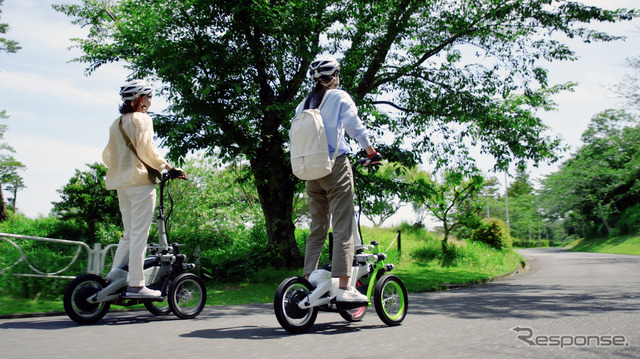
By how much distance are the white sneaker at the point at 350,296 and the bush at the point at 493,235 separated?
2072 cm

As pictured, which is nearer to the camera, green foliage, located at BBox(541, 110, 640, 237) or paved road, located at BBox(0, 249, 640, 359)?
paved road, located at BBox(0, 249, 640, 359)

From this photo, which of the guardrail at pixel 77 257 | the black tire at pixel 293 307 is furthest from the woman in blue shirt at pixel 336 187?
the guardrail at pixel 77 257

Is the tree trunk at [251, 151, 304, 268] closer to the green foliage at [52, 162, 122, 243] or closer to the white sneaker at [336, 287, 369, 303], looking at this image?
the white sneaker at [336, 287, 369, 303]

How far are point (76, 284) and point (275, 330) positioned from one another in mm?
1833

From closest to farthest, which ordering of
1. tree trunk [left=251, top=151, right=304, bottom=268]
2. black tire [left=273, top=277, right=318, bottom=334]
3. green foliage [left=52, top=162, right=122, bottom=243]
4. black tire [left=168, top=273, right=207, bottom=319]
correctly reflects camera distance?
black tire [left=273, top=277, right=318, bottom=334] < black tire [left=168, top=273, right=207, bottom=319] < tree trunk [left=251, top=151, right=304, bottom=268] < green foliage [left=52, top=162, right=122, bottom=243]

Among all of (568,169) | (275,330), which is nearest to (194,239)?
(275,330)

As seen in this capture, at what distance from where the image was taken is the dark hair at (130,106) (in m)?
4.81

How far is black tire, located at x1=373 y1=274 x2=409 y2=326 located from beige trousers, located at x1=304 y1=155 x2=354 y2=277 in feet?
1.45

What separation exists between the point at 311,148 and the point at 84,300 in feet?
Result: 8.10

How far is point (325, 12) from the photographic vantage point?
10828mm

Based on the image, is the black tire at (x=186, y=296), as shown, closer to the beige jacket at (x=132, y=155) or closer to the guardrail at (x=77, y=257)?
the beige jacket at (x=132, y=155)

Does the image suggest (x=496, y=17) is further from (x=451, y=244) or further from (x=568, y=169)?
(x=568, y=169)

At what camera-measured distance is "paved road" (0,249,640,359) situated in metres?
3.23

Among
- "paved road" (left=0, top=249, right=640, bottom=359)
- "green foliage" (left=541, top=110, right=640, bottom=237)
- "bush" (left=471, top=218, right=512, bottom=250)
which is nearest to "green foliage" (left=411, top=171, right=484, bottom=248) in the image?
"bush" (left=471, top=218, right=512, bottom=250)
